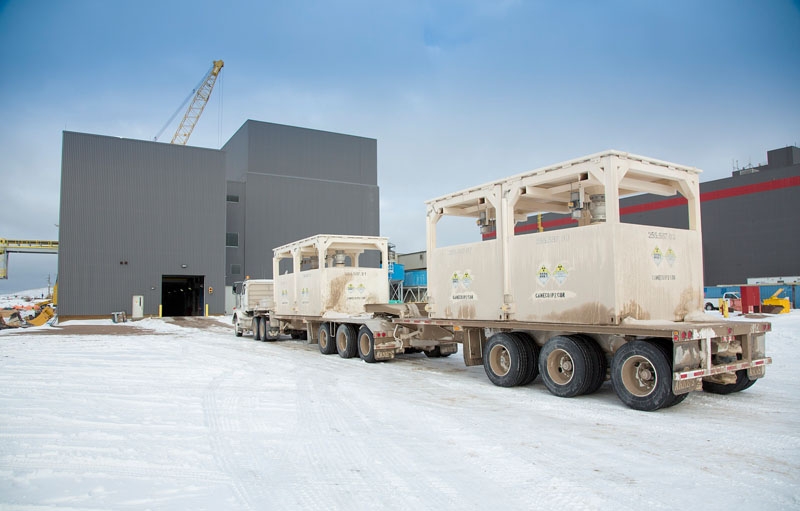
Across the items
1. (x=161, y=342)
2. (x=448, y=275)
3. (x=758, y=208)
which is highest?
(x=758, y=208)

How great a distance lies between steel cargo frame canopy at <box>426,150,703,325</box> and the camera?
8523mm

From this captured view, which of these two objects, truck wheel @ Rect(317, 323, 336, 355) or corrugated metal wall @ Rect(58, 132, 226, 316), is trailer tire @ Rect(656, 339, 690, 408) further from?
corrugated metal wall @ Rect(58, 132, 226, 316)

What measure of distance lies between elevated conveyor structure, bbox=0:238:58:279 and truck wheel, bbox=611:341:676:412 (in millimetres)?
71696

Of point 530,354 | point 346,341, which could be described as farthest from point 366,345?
point 530,354

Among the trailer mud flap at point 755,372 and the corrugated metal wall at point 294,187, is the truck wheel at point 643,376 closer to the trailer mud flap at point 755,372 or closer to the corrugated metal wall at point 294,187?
the trailer mud flap at point 755,372

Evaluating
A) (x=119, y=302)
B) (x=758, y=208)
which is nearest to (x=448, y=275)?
(x=119, y=302)

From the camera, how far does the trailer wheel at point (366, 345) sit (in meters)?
13.8

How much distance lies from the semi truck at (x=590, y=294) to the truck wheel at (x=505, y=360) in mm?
21

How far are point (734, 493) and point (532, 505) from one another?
68.6 inches

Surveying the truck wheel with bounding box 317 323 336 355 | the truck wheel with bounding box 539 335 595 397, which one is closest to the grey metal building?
the truck wheel with bounding box 317 323 336 355

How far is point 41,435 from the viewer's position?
20.6 feet

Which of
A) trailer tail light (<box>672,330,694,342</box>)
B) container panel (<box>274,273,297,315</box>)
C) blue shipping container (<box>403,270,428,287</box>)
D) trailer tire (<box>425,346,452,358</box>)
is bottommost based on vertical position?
trailer tire (<box>425,346,452,358</box>)

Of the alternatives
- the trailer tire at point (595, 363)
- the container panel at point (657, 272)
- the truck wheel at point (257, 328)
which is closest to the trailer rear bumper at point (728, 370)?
the container panel at point (657, 272)

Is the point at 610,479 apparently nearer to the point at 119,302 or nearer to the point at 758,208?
the point at 119,302
